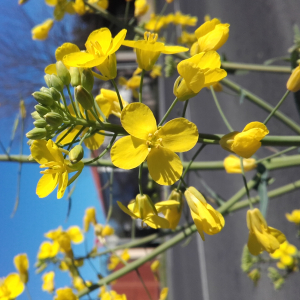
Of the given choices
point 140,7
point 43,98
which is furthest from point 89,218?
point 140,7

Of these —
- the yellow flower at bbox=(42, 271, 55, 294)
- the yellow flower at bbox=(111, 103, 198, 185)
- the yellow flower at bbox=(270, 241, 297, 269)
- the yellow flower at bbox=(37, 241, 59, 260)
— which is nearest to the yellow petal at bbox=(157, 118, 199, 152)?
the yellow flower at bbox=(111, 103, 198, 185)

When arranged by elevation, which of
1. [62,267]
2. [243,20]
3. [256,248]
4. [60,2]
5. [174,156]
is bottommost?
[256,248]

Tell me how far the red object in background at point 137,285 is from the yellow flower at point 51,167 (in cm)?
427

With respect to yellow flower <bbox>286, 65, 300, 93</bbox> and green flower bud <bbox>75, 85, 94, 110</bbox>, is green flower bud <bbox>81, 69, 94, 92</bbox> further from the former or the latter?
yellow flower <bbox>286, 65, 300, 93</bbox>

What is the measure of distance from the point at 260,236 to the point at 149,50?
41cm

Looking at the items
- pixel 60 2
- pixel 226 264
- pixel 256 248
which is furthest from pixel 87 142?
pixel 226 264

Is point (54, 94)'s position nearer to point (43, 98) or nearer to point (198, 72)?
point (43, 98)

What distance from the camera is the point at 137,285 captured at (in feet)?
14.5

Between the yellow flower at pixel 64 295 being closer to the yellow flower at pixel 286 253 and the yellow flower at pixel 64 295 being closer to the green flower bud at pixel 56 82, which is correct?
the green flower bud at pixel 56 82

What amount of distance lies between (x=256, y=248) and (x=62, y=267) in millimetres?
770

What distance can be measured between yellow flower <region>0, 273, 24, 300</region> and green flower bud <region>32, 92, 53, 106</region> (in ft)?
1.85

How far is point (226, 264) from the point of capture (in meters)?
1.97

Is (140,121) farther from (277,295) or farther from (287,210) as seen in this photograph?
(277,295)

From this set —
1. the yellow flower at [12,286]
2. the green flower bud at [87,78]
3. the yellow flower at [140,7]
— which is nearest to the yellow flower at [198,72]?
the green flower bud at [87,78]
